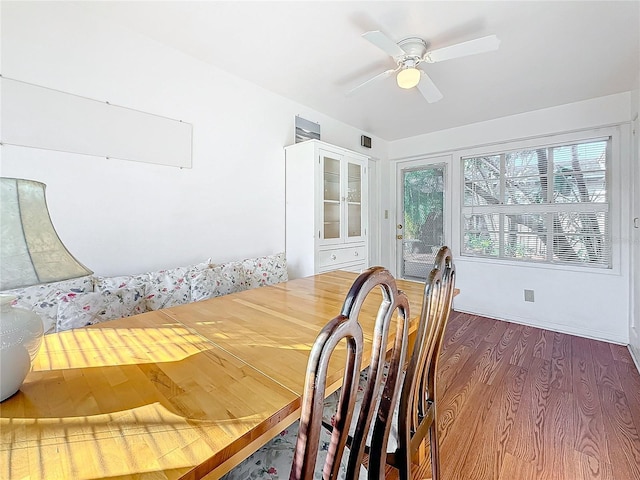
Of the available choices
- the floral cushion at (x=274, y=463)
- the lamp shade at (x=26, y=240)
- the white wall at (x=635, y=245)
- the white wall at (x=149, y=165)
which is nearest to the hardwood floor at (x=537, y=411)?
the white wall at (x=635, y=245)

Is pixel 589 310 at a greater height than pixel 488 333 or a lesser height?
greater

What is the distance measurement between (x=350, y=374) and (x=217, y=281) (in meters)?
1.58

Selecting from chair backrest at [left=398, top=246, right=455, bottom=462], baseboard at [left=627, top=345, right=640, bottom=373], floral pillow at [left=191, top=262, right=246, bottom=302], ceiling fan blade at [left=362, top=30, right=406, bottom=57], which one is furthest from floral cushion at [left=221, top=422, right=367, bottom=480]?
baseboard at [left=627, top=345, right=640, bottom=373]

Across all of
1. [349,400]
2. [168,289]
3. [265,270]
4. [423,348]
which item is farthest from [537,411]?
[168,289]

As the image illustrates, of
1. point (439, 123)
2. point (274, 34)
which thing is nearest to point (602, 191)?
point (439, 123)

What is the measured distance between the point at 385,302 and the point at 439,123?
11.6 ft

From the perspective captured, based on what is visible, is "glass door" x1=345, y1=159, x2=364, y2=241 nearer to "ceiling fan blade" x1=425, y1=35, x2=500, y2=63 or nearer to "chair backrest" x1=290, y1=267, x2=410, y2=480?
"ceiling fan blade" x1=425, y1=35, x2=500, y2=63

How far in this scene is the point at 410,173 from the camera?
13.9ft

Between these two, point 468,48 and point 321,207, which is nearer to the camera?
point 468,48

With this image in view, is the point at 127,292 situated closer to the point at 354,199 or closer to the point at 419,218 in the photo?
the point at 354,199

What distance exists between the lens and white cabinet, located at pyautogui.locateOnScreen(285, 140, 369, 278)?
8.86ft

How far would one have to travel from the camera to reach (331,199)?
2.91 metres

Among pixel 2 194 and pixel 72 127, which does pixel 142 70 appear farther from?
pixel 2 194

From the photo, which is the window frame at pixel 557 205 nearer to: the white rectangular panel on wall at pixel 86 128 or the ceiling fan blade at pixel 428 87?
the ceiling fan blade at pixel 428 87
